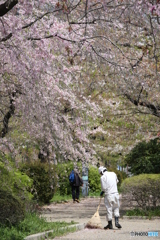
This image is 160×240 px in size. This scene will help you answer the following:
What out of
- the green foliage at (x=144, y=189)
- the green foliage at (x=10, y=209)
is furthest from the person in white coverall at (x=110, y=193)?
the green foliage at (x=144, y=189)

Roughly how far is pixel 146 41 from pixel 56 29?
7854 mm

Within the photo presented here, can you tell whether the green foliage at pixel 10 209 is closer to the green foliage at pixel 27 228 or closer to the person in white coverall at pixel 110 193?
the green foliage at pixel 27 228

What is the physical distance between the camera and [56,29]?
32.3ft

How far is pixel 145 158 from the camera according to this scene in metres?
18.7

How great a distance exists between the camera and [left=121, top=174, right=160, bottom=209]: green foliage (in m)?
16.1

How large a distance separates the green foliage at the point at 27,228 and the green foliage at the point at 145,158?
7.15 metres

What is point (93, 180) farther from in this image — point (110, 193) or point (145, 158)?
point (110, 193)

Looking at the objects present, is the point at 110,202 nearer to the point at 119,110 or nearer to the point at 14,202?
the point at 14,202

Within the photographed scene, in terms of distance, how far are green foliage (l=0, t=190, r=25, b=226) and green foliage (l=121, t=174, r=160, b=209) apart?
6667 mm

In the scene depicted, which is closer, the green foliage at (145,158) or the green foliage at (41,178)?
the green foliage at (145,158)

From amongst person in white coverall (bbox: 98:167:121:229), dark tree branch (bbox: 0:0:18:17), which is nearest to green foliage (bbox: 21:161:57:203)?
person in white coverall (bbox: 98:167:121:229)

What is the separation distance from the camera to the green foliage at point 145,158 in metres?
18.8

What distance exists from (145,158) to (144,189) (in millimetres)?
2738

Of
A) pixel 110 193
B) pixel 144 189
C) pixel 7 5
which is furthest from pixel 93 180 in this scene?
pixel 7 5
